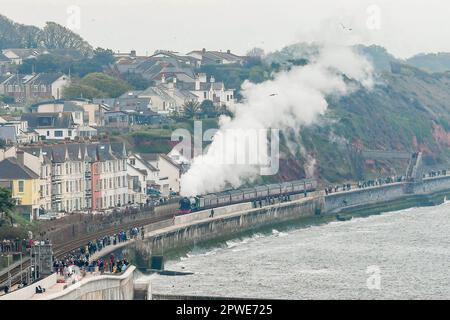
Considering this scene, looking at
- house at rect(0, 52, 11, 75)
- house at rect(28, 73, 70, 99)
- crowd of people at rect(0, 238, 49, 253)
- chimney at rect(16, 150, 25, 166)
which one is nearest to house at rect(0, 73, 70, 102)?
house at rect(28, 73, 70, 99)

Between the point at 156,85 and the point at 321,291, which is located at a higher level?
the point at 156,85

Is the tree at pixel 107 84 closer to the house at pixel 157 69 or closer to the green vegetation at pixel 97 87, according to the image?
the green vegetation at pixel 97 87

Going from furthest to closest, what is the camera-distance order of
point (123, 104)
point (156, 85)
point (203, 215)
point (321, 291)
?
1. point (156, 85)
2. point (123, 104)
3. point (203, 215)
4. point (321, 291)

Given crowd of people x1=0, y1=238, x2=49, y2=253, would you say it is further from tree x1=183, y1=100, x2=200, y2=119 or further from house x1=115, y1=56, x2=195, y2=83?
house x1=115, y1=56, x2=195, y2=83

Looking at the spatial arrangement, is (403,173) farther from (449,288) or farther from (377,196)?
(449,288)

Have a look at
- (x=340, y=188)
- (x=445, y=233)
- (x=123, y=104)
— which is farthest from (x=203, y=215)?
(x=123, y=104)

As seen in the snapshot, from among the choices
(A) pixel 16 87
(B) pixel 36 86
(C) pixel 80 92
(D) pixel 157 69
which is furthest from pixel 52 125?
(D) pixel 157 69

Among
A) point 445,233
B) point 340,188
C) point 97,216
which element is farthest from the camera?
point 340,188

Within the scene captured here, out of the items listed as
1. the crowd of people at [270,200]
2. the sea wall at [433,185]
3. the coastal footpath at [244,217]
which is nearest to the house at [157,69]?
the sea wall at [433,185]
